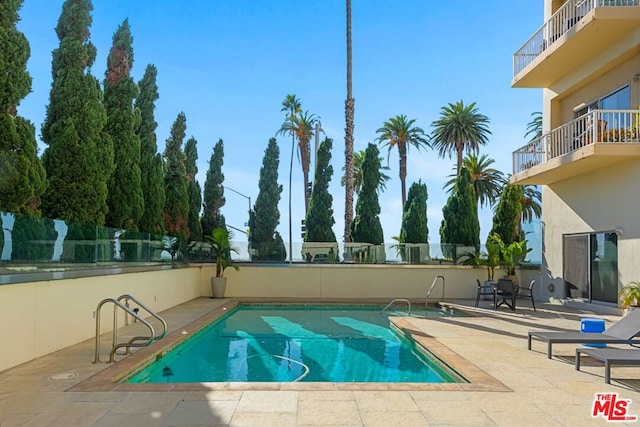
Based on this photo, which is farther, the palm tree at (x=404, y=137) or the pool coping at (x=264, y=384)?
the palm tree at (x=404, y=137)

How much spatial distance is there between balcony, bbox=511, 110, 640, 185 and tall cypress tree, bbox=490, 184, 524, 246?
2746mm

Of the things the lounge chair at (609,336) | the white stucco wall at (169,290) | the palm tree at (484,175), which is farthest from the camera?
the palm tree at (484,175)

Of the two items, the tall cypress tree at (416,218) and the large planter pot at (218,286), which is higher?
the tall cypress tree at (416,218)

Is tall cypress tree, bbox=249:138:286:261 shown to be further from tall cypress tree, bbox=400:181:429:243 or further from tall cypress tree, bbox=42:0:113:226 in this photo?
tall cypress tree, bbox=42:0:113:226

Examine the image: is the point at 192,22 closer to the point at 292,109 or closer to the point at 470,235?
the point at 470,235

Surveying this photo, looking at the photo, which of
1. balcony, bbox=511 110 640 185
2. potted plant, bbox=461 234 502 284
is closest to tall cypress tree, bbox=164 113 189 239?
potted plant, bbox=461 234 502 284

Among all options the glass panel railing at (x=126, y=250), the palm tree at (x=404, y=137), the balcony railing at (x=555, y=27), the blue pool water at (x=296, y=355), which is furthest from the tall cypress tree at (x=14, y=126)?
the palm tree at (x=404, y=137)

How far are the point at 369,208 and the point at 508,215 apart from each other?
6.51 m

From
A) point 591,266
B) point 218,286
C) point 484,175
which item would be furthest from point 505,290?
point 484,175

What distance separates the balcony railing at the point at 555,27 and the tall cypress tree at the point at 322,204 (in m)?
10.6

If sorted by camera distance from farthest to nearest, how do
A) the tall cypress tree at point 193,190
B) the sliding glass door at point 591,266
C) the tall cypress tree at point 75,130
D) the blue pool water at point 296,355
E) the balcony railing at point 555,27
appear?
the tall cypress tree at point 193,190 → the sliding glass door at point 591,266 → the balcony railing at point 555,27 → the tall cypress tree at point 75,130 → the blue pool water at point 296,355

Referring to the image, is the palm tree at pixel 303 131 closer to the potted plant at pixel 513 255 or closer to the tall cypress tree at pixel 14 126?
the potted plant at pixel 513 255

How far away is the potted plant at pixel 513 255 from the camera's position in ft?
54.2

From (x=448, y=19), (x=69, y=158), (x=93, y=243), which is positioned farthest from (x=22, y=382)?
(x=448, y=19)
